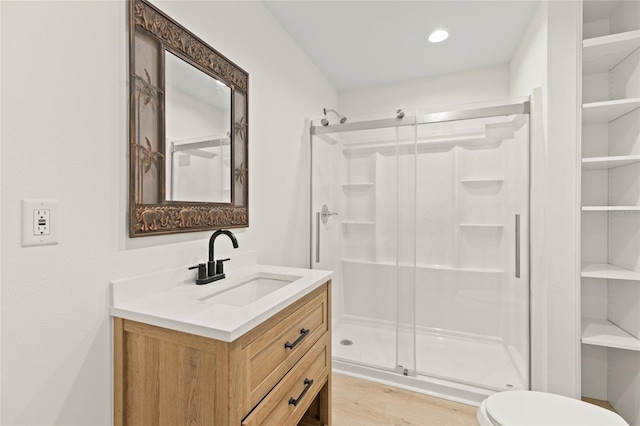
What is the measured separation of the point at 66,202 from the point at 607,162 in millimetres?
2470

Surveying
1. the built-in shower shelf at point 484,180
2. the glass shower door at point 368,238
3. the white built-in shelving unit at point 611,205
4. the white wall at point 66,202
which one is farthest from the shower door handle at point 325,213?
the white built-in shelving unit at point 611,205

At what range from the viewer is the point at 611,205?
6.19ft

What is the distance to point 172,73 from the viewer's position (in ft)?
4.19

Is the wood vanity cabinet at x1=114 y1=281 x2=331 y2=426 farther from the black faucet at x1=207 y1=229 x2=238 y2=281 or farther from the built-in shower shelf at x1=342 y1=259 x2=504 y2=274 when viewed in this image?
the built-in shower shelf at x1=342 y1=259 x2=504 y2=274

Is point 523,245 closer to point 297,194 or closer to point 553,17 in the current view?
point 553,17

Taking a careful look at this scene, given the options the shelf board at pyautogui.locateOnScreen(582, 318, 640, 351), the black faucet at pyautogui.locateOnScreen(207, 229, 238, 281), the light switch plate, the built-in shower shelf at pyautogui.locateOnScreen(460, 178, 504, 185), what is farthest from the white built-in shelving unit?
the light switch plate

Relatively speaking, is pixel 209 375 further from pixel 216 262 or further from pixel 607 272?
pixel 607 272

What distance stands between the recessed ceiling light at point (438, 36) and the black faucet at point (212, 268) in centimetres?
206

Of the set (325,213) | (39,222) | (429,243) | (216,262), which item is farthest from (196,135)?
(429,243)

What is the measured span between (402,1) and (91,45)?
5.71ft

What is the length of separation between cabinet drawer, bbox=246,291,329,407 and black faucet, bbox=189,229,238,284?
0.42 m

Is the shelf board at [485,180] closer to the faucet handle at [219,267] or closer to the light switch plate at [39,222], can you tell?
the faucet handle at [219,267]

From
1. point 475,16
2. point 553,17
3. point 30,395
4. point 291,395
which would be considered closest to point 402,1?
point 475,16

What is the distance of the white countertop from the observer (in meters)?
0.88
